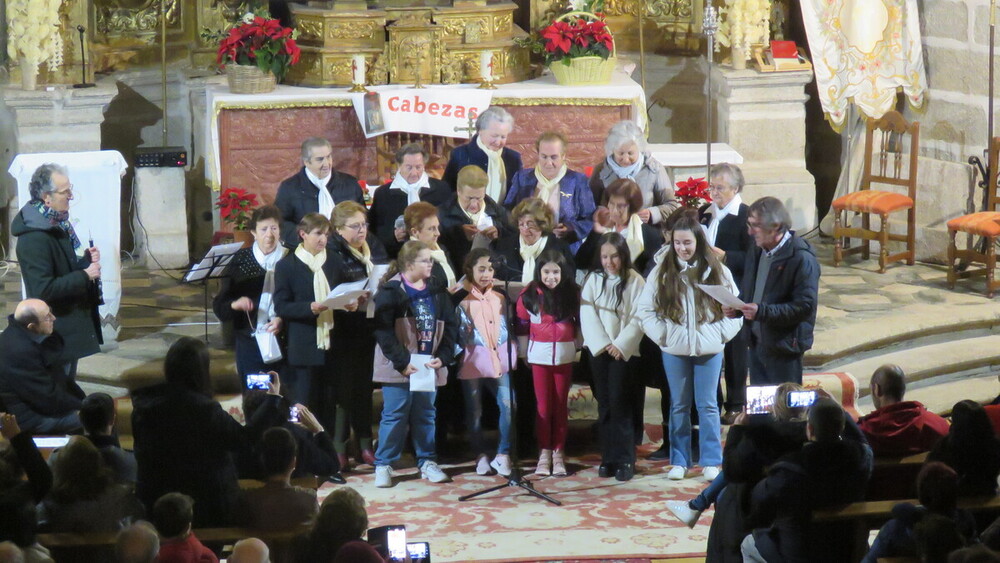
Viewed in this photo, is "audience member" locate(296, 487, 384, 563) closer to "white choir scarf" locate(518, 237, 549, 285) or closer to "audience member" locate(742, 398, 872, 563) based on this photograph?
"audience member" locate(742, 398, 872, 563)

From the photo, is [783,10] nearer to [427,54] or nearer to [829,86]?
[829,86]

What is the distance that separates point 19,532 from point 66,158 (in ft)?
14.4

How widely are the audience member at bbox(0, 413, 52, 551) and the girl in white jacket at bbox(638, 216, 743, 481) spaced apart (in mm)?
3225

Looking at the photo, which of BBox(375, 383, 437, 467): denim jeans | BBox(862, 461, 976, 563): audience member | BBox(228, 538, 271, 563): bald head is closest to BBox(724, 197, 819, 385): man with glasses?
BBox(375, 383, 437, 467): denim jeans

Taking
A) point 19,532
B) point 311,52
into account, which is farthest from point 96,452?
point 311,52

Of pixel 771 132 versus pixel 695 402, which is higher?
pixel 771 132

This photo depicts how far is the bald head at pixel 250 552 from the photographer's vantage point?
16.4 feet

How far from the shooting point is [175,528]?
200 inches

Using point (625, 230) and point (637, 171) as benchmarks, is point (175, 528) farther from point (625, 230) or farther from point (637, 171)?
point (637, 171)

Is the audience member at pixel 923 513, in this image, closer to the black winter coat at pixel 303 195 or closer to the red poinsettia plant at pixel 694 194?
the red poinsettia plant at pixel 694 194

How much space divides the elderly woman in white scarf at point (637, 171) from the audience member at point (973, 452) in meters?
2.97

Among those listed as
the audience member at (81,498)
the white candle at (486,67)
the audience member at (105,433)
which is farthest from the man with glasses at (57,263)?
the white candle at (486,67)

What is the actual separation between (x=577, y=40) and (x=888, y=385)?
5160 millimetres

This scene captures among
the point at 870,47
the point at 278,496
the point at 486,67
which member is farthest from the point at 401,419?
the point at 870,47
